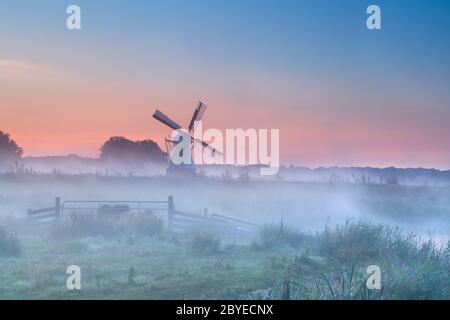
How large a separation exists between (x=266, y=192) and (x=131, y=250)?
62.3 ft

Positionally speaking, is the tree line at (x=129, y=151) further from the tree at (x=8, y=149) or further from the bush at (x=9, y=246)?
the bush at (x=9, y=246)

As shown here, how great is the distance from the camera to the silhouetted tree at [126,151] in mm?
65250

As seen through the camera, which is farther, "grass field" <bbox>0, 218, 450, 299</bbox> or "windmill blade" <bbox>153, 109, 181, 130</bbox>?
"windmill blade" <bbox>153, 109, 181, 130</bbox>

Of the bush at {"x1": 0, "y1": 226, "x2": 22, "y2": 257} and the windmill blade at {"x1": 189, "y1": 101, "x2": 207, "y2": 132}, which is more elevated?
the windmill blade at {"x1": 189, "y1": 101, "x2": 207, "y2": 132}

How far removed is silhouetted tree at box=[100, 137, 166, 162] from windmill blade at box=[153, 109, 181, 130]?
28626 mm

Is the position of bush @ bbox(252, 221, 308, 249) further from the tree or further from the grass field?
the tree

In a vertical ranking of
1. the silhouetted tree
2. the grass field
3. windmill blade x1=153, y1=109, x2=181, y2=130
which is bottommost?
the grass field

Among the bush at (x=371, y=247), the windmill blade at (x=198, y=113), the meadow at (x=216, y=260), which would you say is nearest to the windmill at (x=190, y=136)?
the windmill blade at (x=198, y=113)

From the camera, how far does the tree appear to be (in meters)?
56.5

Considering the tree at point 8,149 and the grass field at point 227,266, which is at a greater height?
the tree at point 8,149

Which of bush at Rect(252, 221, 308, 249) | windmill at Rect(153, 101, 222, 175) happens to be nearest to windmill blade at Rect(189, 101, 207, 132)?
windmill at Rect(153, 101, 222, 175)

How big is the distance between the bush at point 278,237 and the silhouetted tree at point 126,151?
49.2 m

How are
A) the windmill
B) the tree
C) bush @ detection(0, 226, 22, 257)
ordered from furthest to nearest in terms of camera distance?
the tree, the windmill, bush @ detection(0, 226, 22, 257)
